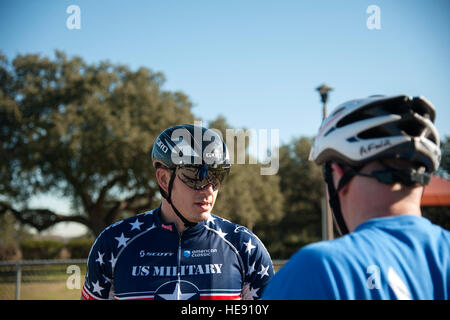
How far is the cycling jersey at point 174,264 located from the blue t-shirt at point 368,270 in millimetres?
1839

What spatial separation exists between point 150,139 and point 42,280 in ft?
48.4

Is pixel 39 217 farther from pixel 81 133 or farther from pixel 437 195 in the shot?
pixel 437 195

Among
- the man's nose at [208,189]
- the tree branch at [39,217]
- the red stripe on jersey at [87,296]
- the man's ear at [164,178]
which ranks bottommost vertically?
the tree branch at [39,217]

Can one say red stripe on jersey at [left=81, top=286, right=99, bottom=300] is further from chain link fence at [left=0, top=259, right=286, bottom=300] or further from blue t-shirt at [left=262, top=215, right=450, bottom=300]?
chain link fence at [left=0, top=259, right=286, bottom=300]

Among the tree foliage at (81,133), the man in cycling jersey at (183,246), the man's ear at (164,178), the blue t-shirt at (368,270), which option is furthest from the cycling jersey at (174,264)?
the tree foliage at (81,133)

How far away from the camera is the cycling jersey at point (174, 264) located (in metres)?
3.24

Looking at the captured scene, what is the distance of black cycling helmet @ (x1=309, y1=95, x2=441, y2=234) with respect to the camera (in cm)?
171

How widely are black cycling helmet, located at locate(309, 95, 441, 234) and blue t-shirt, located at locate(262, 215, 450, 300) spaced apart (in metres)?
0.30

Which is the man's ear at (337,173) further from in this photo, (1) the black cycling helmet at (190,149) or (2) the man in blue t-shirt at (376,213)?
(1) the black cycling helmet at (190,149)

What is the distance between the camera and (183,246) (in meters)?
3.45

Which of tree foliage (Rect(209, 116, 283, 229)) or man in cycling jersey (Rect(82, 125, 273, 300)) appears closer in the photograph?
man in cycling jersey (Rect(82, 125, 273, 300))

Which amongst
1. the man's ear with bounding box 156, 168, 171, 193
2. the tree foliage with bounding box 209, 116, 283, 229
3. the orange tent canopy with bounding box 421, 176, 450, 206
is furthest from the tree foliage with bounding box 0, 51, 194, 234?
the man's ear with bounding box 156, 168, 171, 193
